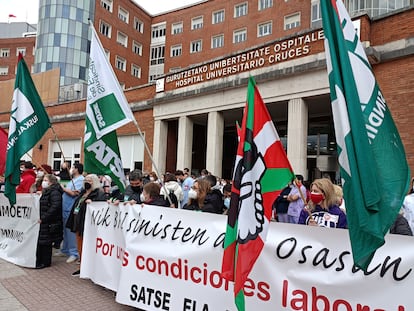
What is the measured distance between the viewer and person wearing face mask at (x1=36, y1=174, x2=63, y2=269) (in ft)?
20.6

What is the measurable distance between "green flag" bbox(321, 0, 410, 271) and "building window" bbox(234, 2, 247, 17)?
36355 millimetres

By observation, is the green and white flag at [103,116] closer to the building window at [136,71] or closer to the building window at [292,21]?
the building window at [292,21]

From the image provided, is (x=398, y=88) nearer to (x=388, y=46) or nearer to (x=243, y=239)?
(x=388, y=46)

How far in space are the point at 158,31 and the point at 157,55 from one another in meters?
2.93

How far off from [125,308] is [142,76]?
43.7m

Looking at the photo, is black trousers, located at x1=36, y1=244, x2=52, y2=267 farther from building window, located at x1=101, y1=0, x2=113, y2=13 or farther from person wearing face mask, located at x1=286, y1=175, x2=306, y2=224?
building window, located at x1=101, y1=0, x2=113, y2=13

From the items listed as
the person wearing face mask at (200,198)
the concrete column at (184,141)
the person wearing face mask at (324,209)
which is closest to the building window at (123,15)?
the concrete column at (184,141)

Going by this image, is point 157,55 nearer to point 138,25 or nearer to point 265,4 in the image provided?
point 138,25

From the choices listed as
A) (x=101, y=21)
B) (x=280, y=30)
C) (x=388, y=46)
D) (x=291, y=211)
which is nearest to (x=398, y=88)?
(x=388, y=46)

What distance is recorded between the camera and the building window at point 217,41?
38000mm

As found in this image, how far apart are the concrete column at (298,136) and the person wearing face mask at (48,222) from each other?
Result: 7.89 meters

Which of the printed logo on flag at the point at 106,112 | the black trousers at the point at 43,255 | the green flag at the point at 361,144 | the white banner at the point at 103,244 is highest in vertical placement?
the printed logo on flag at the point at 106,112

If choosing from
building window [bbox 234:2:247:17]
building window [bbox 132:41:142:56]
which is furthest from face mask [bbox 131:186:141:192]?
building window [bbox 132:41:142:56]

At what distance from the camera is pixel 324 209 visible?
3.94 meters
